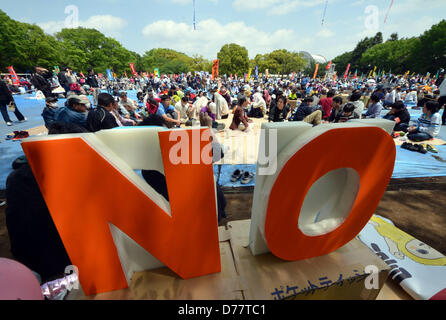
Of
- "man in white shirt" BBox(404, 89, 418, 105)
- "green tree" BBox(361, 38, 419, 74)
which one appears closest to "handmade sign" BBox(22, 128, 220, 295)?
"man in white shirt" BBox(404, 89, 418, 105)

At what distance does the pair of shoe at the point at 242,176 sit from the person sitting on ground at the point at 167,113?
3.40 metres

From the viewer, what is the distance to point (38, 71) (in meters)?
8.57

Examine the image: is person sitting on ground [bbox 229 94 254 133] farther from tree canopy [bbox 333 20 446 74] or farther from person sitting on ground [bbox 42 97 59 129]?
tree canopy [bbox 333 20 446 74]

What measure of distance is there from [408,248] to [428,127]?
6924mm

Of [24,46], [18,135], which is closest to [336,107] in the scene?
[18,135]

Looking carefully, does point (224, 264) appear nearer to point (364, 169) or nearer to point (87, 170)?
point (87, 170)

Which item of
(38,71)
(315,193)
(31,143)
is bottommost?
(315,193)

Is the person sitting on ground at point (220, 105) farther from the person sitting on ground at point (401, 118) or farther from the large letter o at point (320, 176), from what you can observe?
the large letter o at point (320, 176)

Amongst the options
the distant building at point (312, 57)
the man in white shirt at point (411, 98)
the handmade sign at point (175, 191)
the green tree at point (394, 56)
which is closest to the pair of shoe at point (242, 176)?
the handmade sign at point (175, 191)

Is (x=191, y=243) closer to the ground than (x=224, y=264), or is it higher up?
higher up

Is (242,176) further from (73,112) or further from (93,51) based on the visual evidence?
(93,51)
